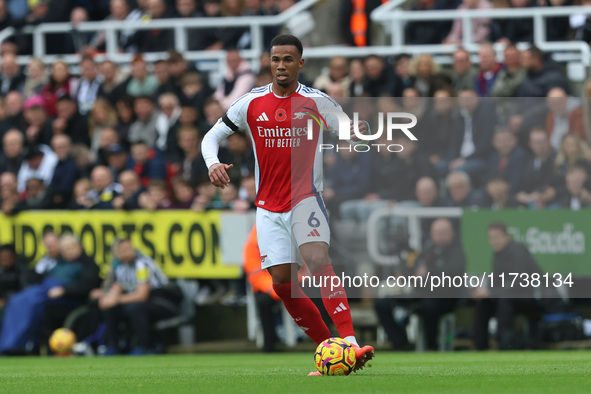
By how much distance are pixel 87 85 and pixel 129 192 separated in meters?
3.28

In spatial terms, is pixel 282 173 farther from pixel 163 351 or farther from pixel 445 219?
pixel 163 351

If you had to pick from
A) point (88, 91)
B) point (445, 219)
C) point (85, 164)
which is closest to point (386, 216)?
point (445, 219)

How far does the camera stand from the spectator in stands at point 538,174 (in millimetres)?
12734

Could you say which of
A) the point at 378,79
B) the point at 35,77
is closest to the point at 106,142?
the point at 35,77

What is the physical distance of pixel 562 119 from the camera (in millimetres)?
13148

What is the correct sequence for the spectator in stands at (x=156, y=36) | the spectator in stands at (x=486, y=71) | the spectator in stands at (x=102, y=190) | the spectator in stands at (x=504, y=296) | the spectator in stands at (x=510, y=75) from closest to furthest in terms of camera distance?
1. the spectator in stands at (x=504, y=296)
2. the spectator in stands at (x=510, y=75)
3. the spectator in stands at (x=486, y=71)
4. the spectator in stands at (x=102, y=190)
5. the spectator in stands at (x=156, y=36)

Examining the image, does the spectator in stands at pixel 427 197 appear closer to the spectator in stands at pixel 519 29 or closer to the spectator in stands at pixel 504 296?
the spectator in stands at pixel 504 296

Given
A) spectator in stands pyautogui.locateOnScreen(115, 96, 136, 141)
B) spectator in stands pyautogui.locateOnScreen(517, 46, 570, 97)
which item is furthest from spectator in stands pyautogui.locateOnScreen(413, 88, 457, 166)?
spectator in stands pyautogui.locateOnScreen(115, 96, 136, 141)

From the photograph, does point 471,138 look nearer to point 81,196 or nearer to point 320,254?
point 320,254

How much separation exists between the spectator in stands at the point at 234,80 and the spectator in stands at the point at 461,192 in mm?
4599

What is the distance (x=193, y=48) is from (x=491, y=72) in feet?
18.3

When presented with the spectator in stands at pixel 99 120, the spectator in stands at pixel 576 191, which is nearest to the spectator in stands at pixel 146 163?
the spectator in stands at pixel 99 120

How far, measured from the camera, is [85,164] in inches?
677

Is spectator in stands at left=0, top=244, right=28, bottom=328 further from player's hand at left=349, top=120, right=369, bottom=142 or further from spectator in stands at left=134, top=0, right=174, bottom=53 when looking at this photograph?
player's hand at left=349, top=120, right=369, bottom=142
